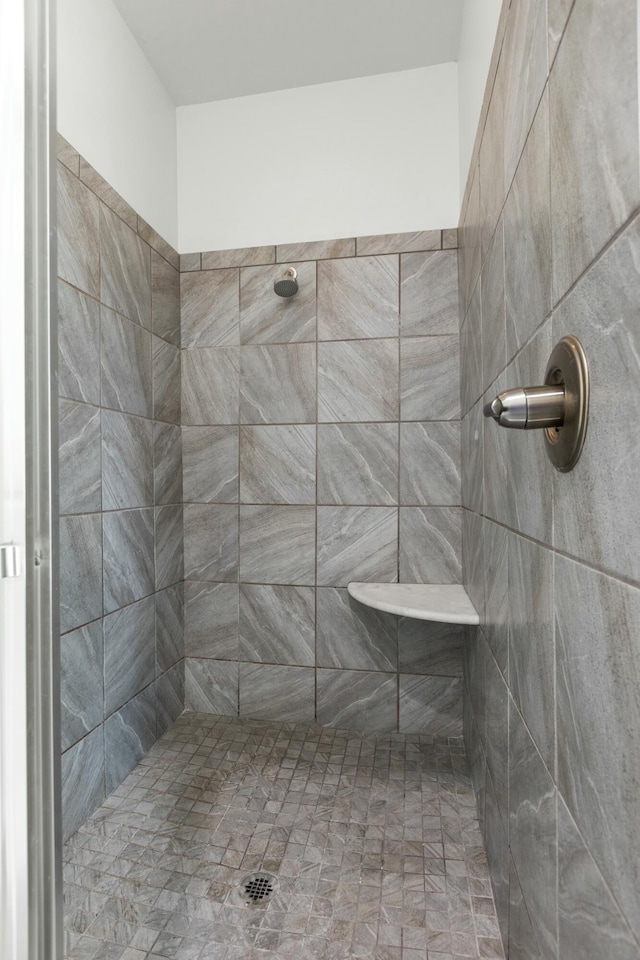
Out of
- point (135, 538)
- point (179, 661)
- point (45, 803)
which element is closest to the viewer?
point (45, 803)

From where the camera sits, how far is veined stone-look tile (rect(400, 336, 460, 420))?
197cm

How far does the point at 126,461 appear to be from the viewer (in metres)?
1.77

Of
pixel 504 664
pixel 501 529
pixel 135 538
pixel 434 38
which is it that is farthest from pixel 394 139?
pixel 504 664

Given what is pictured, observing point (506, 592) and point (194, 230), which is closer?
point (506, 592)

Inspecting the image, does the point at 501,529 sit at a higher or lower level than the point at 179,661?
higher

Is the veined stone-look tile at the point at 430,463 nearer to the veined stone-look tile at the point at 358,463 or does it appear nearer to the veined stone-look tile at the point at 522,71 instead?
the veined stone-look tile at the point at 358,463

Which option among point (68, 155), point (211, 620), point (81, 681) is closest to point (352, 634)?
point (211, 620)

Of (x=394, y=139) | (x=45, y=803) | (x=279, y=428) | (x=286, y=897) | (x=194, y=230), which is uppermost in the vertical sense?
(x=394, y=139)

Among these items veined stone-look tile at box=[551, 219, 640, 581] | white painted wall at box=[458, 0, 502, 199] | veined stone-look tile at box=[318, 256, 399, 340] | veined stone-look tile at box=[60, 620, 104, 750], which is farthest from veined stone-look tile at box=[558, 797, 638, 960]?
veined stone-look tile at box=[318, 256, 399, 340]

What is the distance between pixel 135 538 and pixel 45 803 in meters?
1.23

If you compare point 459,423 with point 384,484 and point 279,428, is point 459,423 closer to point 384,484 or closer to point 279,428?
point 384,484

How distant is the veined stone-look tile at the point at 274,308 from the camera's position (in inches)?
81.4

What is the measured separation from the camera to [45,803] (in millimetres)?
651

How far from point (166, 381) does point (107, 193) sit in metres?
0.66
